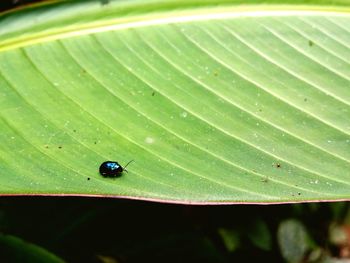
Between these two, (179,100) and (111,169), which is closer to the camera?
(111,169)

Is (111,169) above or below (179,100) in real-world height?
below

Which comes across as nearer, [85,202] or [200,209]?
[85,202]

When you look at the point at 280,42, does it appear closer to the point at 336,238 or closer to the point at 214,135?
the point at 214,135

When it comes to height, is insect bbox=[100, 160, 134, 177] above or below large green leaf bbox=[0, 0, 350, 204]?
below

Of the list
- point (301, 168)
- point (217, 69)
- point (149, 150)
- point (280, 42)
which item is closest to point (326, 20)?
point (280, 42)
